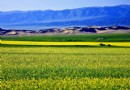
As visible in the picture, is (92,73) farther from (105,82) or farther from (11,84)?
(11,84)

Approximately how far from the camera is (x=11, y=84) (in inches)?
646

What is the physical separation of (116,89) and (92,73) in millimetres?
Answer: 6271

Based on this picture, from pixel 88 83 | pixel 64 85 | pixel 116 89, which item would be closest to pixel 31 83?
pixel 64 85

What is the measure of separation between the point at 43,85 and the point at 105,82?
3.22m

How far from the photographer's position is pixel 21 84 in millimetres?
16516

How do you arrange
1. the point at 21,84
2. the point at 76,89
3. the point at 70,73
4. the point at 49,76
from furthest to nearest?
the point at 70,73, the point at 49,76, the point at 21,84, the point at 76,89

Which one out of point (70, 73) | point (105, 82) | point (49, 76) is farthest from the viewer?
point (70, 73)

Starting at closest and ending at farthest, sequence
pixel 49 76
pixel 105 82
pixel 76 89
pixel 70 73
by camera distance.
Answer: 1. pixel 76 89
2. pixel 105 82
3. pixel 49 76
4. pixel 70 73

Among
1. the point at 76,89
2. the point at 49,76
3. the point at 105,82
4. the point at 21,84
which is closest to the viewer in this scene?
the point at 76,89

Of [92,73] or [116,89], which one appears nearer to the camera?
[116,89]

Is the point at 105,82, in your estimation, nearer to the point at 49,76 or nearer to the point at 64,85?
the point at 64,85

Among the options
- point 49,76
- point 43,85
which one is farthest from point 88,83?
point 49,76

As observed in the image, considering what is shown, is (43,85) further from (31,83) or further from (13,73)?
(13,73)

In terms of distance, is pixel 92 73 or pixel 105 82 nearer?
pixel 105 82
